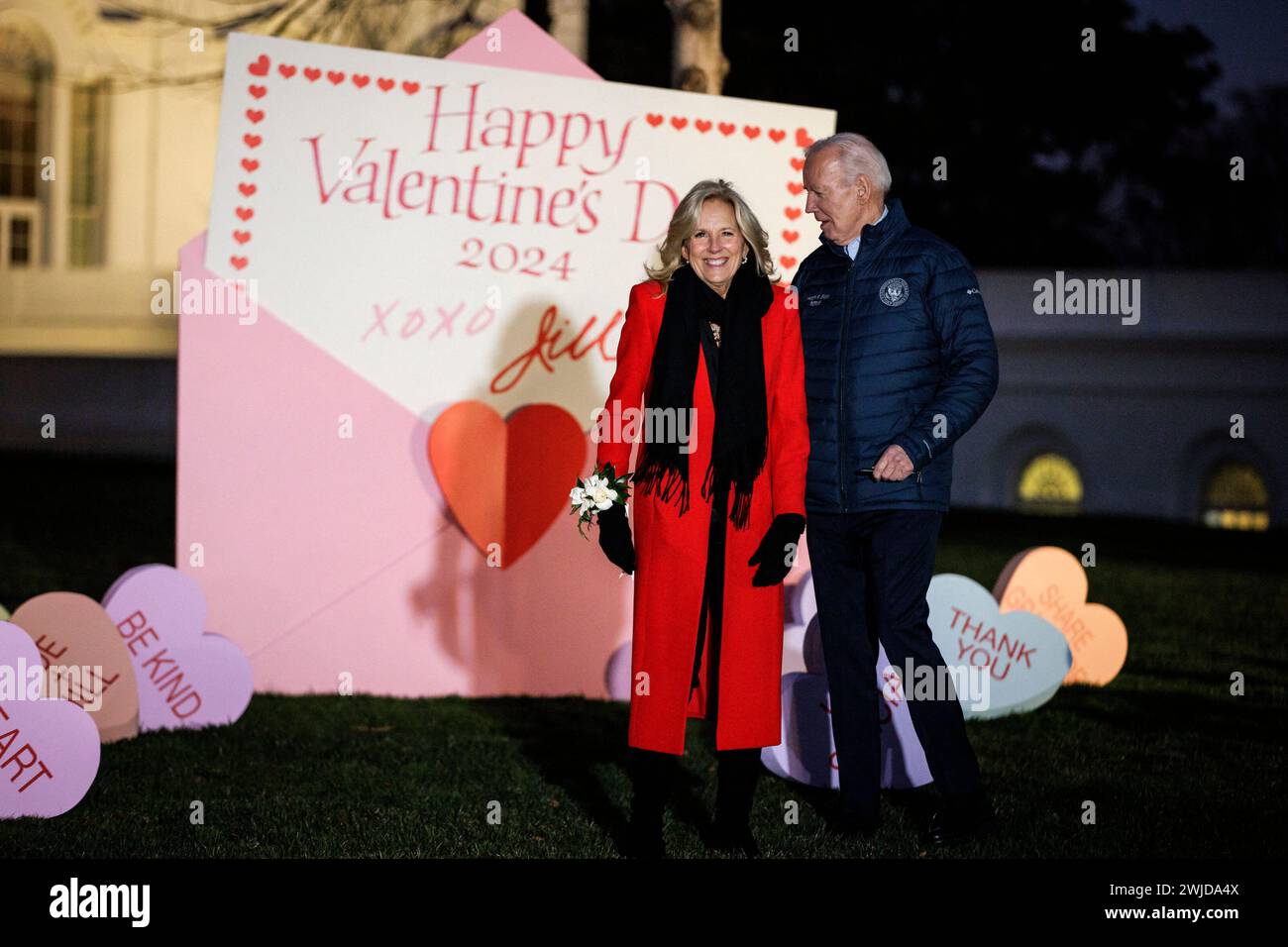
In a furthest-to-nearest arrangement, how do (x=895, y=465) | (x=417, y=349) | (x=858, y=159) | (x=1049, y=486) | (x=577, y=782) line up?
(x=1049, y=486), (x=417, y=349), (x=577, y=782), (x=858, y=159), (x=895, y=465)

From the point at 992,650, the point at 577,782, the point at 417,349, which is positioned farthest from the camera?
the point at 417,349

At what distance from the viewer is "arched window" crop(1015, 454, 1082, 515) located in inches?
728

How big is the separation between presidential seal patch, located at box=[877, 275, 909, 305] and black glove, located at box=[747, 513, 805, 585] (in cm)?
71

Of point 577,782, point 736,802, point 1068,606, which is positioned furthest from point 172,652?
point 1068,606

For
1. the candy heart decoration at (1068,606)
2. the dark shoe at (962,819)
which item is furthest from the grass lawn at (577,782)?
the candy heart decoration at (1068,606)

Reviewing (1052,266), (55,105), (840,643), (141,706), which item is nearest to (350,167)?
(141,706)

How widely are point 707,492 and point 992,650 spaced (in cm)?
230

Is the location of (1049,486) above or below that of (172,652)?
above

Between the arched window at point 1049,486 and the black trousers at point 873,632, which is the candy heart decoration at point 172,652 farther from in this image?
the arched window at point 1049,486

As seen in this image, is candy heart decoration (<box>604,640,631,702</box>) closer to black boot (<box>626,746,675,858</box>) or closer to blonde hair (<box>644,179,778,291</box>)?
black boot (<box>626,746,675,858</box>)

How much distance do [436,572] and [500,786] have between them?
1.52m

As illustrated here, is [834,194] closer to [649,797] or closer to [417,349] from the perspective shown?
[649,797]

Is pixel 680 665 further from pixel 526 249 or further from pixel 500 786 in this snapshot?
pixel 526 249

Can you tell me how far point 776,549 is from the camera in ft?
12.6
